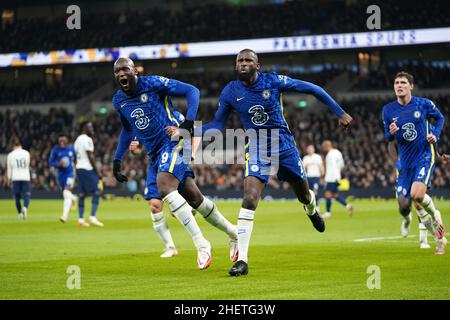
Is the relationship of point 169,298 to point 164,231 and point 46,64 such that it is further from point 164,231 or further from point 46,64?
point 46,64

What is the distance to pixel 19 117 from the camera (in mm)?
54719

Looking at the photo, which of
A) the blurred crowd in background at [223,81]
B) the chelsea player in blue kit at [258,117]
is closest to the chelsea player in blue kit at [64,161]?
the chelsea player in blue kit at [258,117]

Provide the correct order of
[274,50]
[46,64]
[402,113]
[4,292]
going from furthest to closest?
[46,64] < [274,50] < [402,113] < [4,292]

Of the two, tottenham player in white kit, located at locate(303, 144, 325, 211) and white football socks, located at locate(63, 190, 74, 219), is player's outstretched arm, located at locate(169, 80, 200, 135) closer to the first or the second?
white football socks, located at locate(63, 190, 74, 219)

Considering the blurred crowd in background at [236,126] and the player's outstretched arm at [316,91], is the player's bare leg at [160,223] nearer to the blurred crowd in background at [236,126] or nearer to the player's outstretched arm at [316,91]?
the player's outstretched arm at [316,91]

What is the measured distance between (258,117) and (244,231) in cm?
159

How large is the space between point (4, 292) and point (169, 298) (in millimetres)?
2006

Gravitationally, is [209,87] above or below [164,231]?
above

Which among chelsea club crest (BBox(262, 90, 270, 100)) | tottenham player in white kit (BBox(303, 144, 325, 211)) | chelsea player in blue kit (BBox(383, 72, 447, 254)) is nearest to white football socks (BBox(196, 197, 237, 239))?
chelsea club crest (BBox(262, 90, 270, 100))

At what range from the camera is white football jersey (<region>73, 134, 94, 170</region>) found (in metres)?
22.6

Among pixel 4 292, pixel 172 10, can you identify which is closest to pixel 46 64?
pixel 172 10

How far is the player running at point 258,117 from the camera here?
10.9m

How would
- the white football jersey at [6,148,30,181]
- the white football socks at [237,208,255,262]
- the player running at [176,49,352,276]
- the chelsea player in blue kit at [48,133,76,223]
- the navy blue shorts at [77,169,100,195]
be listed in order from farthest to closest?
the white football jersey at [6,148,30,181], the chelsea player in blue kit at [48,133,76,223], the navy blue shorts at [77,169,100,195], the player running at [176,49,352,276], the white football socks at [237,208,255,262]

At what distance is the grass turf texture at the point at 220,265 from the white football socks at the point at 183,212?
46 centimetres
